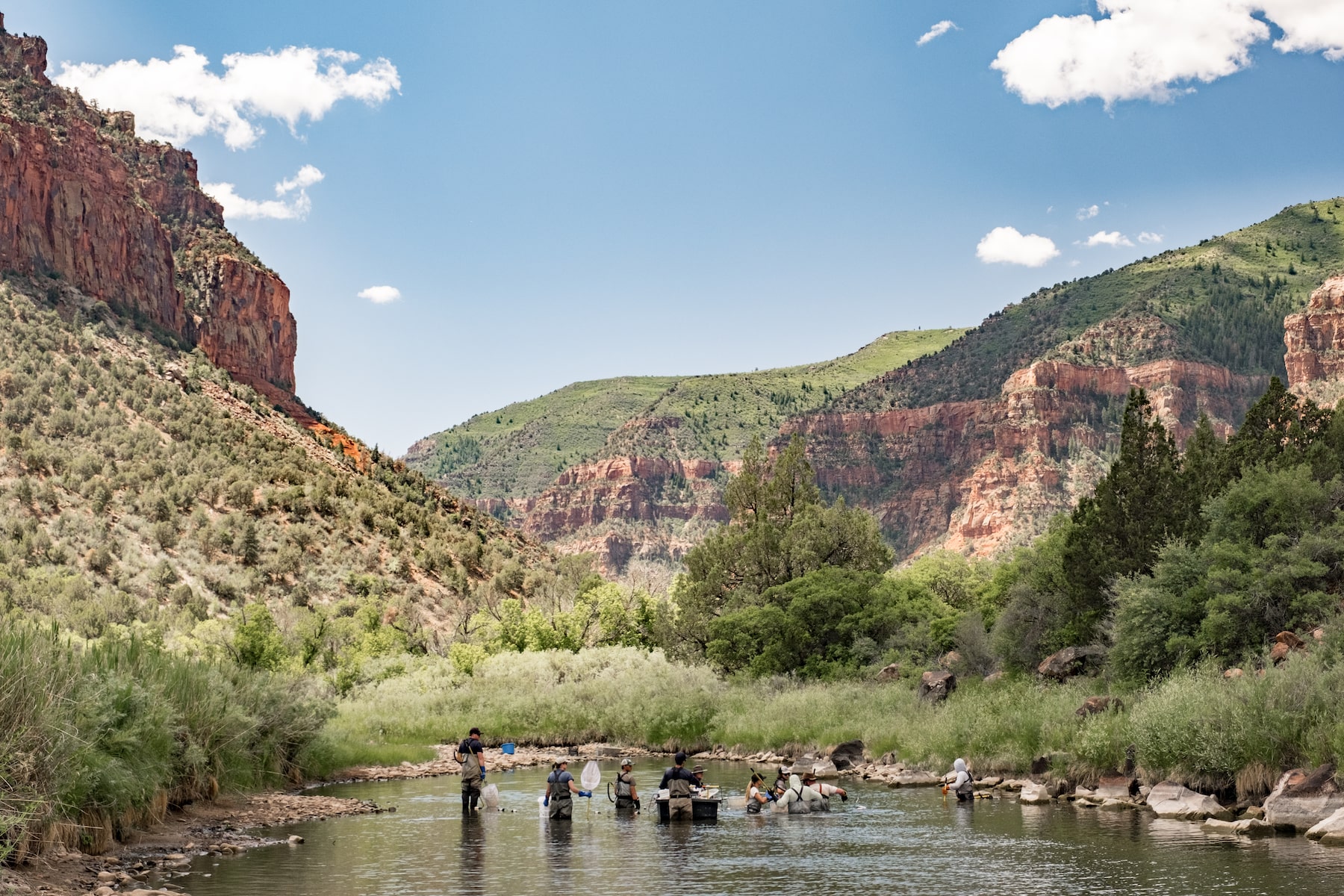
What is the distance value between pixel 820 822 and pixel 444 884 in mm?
11038

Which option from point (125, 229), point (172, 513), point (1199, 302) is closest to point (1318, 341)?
point (1199, 302)

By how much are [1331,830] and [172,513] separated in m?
61.0

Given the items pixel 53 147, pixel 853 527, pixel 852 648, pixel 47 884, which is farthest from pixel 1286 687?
pixel 53 147

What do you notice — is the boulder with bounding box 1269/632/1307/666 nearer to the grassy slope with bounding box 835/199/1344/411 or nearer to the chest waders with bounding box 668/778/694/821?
the chest waders with bounding box 668/778/694/821

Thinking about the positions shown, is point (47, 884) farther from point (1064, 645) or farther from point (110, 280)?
point (110, 280)

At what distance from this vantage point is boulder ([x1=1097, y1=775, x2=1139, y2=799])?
95.1 ft

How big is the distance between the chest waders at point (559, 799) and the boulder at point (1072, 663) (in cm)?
1849

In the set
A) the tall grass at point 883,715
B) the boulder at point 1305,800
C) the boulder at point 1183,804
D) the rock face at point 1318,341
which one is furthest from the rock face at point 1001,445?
the boulder at point 1305,800

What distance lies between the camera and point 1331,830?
22.2 m

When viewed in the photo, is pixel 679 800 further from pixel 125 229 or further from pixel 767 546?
pixel 125 229

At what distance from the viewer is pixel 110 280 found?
97000 millimetres

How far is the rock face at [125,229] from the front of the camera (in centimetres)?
9319

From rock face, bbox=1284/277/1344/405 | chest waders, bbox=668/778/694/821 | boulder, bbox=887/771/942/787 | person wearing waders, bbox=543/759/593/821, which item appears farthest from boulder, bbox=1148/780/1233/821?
rock face, bbox=1284/277/1344/405

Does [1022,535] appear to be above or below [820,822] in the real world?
above
